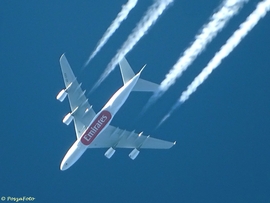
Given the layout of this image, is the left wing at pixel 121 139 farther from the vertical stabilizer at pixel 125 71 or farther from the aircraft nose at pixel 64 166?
the vertical stabilizer at pixel 125 71

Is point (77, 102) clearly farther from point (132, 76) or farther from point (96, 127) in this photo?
point (132, 76)

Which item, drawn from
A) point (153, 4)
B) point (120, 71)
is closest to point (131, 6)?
point (153, 4)

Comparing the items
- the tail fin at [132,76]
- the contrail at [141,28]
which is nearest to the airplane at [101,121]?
the tail fin at [132,76]

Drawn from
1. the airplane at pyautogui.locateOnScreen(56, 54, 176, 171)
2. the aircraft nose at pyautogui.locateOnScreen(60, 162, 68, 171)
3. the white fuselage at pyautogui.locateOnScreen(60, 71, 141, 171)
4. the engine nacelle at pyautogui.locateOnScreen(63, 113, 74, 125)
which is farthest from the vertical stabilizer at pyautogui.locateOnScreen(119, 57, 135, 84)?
the aircraft nose at pyautogui.locateOnScreen(60, 162, 68, 171)

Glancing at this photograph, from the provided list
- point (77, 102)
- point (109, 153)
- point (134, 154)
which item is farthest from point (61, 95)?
point (134, 154)

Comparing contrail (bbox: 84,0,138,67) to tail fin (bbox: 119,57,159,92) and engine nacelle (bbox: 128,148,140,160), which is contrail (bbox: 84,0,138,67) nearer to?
tail fin (bbox: 119,57,159,92)
